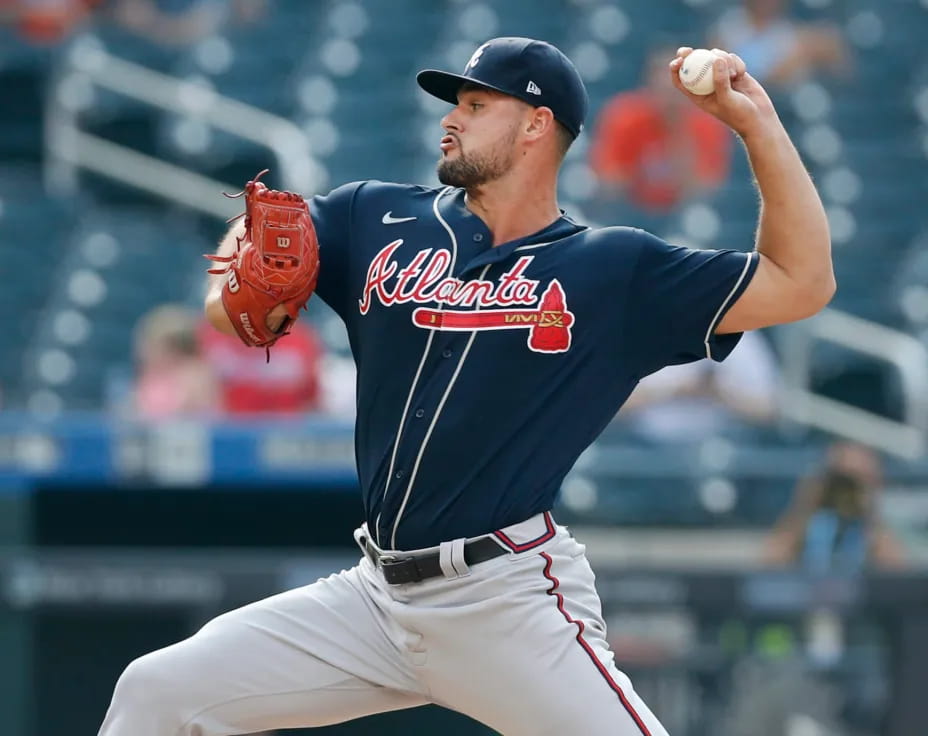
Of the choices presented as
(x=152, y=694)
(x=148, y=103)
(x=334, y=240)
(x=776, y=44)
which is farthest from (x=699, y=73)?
(x=148, y=103)

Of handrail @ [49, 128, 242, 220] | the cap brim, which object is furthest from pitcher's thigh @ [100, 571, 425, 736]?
handrail @ [49, 128, 242, 220]

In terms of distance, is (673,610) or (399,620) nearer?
(399,620)

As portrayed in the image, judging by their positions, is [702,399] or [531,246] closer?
[531,246]

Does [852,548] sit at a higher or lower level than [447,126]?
lower

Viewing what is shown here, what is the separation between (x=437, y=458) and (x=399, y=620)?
1.02 feet

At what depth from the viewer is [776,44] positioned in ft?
29.7

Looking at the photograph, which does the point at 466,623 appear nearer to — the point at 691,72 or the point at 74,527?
the point at 691,72

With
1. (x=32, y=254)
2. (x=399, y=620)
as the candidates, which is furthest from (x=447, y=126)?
(x=32, y=254)

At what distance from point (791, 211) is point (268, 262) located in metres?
1.00

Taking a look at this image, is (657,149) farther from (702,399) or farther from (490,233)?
(490,233)

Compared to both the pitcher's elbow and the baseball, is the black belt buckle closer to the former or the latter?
the pitcher's elbow

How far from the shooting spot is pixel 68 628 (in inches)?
217

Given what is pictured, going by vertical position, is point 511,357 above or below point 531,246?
below

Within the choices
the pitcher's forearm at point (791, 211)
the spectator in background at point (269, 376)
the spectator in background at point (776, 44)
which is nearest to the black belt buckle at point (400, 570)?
the pitcher's forearm at point (791, 211)
